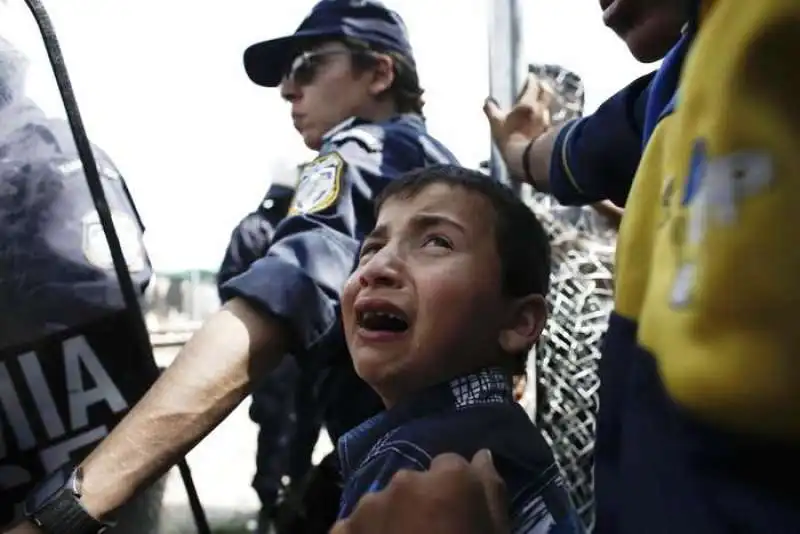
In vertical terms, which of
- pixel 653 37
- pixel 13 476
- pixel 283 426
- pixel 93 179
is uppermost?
pixel 653 37

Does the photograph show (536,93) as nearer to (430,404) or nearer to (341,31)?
(341,31)

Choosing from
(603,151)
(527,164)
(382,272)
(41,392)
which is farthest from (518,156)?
(41,392)

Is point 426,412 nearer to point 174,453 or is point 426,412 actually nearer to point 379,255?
point 379,255

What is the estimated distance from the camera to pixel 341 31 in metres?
1.03

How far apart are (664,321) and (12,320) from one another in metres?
0.68

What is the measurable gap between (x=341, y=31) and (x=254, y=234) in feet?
0.87

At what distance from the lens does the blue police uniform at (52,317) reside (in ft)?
2.70

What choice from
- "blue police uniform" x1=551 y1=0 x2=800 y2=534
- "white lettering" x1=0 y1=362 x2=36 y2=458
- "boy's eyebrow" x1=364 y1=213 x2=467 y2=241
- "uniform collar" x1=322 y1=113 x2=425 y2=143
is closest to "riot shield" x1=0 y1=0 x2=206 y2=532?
"white lettering" x1=0 y1=362 x2=36 y2=458

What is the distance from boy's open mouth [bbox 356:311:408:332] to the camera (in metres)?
0.63

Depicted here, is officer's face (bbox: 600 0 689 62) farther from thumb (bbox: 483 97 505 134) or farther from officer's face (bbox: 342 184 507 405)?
thumb (bbox: 483 97 505 134)

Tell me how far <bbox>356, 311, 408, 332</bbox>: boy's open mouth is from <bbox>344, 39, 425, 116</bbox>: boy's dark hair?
48 centimetres

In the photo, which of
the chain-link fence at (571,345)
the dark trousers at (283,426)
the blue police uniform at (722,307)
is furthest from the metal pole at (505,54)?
the blue police uniform at (722,307)

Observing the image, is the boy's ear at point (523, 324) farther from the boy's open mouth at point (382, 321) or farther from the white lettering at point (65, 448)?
the white lettering at point (65, 448)

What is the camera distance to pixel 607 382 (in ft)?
1.31
